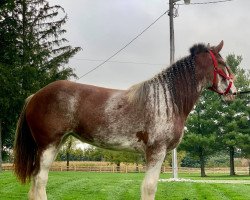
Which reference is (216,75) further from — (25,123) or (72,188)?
(72,188)

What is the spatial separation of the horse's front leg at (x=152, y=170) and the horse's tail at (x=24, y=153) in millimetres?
1316

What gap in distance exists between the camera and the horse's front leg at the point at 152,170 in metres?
4.52

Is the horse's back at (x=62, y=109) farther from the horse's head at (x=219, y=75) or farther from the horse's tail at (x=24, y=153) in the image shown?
the horse's head at (x=219, y=75)

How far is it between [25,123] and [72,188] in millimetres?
4960

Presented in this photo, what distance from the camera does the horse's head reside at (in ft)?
16.5

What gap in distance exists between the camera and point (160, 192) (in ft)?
31.5

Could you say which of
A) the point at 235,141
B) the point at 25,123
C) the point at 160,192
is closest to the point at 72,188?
the point at 160,192

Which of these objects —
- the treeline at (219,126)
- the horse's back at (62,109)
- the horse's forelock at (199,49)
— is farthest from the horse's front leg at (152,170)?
the treeline at (219,126)

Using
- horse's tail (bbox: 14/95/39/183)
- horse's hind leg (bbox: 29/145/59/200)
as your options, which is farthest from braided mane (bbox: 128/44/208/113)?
horse's tail (bbox: 14/95/39/183)

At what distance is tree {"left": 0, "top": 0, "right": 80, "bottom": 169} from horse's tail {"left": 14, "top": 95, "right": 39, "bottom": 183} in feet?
51.9

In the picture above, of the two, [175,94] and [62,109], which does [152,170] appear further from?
[62,109]

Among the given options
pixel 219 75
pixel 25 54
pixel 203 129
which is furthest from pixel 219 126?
pixel 219 75

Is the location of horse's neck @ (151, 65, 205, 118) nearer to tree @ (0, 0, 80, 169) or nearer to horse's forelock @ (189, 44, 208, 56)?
horse's forelock @ (189, 44, 208, 56)

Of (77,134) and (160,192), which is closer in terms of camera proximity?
(77,134)
